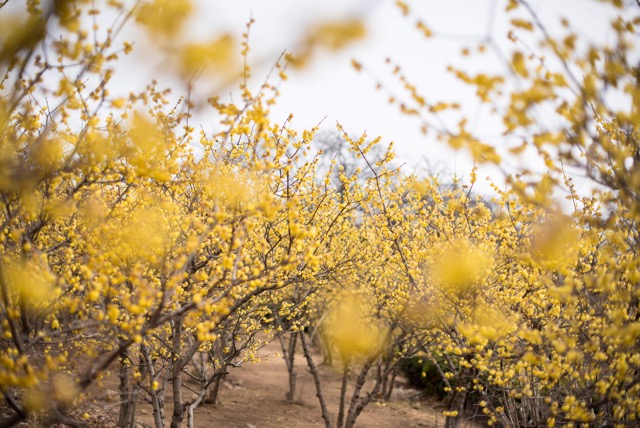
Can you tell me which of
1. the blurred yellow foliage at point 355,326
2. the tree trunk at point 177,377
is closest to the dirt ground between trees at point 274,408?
the blurred yellow foliage at point 355,326

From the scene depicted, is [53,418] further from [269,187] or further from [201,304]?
[269,187]

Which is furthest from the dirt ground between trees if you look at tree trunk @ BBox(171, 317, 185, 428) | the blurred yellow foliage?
tree trunk @ BBox(171, 317, 185, 428)

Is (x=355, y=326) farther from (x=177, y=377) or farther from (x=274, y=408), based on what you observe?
(x=177, y=377)

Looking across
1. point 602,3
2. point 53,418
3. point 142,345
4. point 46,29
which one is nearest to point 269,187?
point 142,345

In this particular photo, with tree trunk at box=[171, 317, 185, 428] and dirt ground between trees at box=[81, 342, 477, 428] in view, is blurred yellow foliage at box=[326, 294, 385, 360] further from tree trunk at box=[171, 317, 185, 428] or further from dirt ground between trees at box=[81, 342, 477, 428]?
tree trunk at box=[171, 317, 185, 428]

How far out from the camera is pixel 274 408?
40.8 ft

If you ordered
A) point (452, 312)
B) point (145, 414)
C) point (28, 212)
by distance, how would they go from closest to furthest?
1. point (28, 212)
2. point (452, 312)
3. point (145, 414)

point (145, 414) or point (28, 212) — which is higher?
point (28, 212)

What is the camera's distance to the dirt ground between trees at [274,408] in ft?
34.1

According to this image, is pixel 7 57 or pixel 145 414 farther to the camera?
pixel 145 414

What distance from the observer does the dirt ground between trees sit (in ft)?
34.1

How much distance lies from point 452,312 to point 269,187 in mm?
3555

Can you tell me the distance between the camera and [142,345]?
5109mm

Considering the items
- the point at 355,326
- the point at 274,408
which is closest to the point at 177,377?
the point at 355,326
